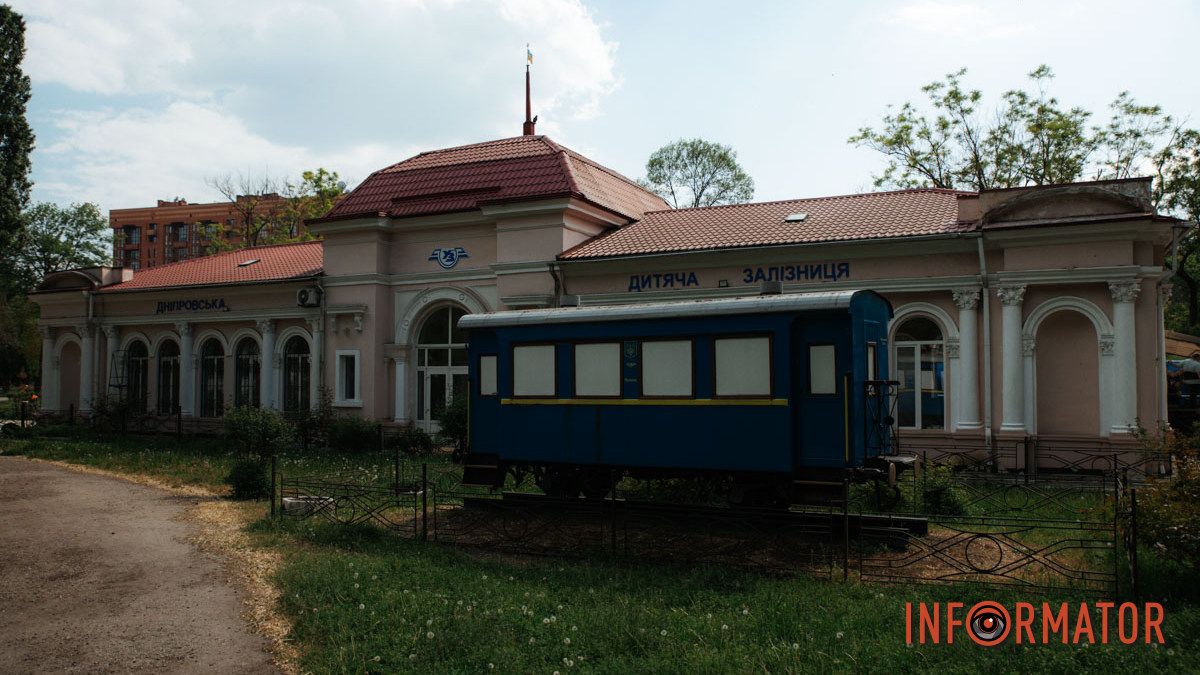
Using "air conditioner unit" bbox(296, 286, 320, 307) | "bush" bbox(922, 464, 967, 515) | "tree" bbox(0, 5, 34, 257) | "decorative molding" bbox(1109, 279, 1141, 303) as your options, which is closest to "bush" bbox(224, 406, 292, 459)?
"air conditioner unit" bbox(296, 286, 320, 307)

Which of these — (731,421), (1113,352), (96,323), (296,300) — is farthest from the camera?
(96,323)

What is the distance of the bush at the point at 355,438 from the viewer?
21.5m

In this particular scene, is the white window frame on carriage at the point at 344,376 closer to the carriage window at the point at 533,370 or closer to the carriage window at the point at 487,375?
the carriage window at the point at 487,375

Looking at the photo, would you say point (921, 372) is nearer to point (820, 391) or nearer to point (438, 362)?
point (820, 391)

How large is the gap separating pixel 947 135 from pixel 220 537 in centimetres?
3145

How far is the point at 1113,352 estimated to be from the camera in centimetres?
1581

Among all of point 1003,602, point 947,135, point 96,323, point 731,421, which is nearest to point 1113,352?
point 731,421

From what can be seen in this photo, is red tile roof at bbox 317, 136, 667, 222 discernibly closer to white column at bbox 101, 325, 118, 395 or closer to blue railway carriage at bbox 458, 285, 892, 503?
blue railway carriage at bbox 458, 285, 892, 503

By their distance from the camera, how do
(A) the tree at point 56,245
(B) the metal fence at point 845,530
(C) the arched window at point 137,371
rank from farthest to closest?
(A) the tree at point 56,245 < (C) the arched window at point 137,371 < (B) the metal fence at point 845,530

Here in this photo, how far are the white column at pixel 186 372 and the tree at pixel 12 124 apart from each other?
8986 millimetres

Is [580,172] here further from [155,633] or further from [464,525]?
[155,633]

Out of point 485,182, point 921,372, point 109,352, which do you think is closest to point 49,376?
point 109,352

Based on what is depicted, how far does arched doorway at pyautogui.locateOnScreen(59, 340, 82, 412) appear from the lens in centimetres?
3027

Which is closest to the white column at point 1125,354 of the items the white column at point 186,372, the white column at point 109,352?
the white column at point 186,372
